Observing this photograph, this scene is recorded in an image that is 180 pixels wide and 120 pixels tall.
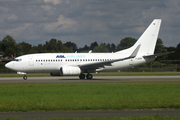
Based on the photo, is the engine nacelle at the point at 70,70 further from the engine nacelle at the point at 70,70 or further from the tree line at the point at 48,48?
the tree line at the point at 48,48

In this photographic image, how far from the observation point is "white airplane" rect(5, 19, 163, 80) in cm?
3866

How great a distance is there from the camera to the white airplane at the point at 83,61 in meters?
38.7

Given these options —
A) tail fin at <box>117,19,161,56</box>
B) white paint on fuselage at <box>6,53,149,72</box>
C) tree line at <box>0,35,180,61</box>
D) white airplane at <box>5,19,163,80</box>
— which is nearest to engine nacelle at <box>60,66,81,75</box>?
Result: white airplane at <box>5,19,163,80</box>

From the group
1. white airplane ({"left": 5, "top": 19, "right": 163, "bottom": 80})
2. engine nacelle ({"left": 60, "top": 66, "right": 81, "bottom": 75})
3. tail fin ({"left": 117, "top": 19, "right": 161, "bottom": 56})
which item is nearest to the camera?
engine nacelle ({"left": 60, "top": 66, "right": 81, "bottom": 75})

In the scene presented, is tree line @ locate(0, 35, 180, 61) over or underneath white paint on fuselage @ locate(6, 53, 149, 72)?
over

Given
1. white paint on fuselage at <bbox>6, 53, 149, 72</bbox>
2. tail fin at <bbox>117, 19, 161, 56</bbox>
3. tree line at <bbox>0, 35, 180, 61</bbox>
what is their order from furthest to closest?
tree line at <bbox>0, 35, 180, 61</bbox>
tail fin at <bbox>117, 19, 161, 56</bbox>
white paint on fuselage at <bbox>6, 53, 149, 72</bbox>

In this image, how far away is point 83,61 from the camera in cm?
4056

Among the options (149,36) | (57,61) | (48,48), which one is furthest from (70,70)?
(48,48)

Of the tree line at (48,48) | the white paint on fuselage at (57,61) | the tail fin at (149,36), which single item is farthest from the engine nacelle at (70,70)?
the tree line at (48,48)

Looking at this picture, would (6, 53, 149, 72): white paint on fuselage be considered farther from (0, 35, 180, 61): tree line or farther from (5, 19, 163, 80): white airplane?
(0, 35, 180, 61): tree line

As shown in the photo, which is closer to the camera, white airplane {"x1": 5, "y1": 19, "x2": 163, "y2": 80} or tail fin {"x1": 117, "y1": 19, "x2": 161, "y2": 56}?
white airplane {"x1": 5, "y1": 19, "x2": 163, "y2": 80}

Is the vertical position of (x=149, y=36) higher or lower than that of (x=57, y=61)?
higher

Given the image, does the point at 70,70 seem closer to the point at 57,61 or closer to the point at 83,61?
the point at 57,61

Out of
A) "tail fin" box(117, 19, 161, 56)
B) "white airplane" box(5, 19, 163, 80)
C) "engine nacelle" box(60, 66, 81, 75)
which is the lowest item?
"engine nacelle" box(60, 66, 81, 75)
